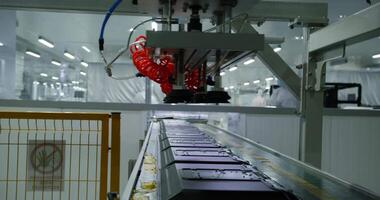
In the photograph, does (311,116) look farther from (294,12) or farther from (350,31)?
(350,31)

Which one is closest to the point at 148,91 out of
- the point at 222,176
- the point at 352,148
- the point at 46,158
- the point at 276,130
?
the point at 46,158

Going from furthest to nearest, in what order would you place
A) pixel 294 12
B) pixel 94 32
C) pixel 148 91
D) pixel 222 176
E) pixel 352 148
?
pixel 94 32 → pixel 148 91 → pixel 352 148 → pixel 294 12 → pixel 222 176

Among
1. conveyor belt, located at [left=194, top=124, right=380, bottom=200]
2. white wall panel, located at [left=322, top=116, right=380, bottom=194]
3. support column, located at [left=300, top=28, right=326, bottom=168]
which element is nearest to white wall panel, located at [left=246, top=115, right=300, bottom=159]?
white wall panel, located at [left=322, top=116, right=380, bottom=194]

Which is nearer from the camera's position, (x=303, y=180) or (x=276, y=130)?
(x=303, y=180)

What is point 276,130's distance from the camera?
4070 millimetres

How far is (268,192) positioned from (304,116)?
1.47m

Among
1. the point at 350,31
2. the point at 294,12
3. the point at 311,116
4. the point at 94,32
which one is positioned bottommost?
the point at 311,116

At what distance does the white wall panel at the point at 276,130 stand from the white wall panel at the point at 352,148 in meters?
0.33

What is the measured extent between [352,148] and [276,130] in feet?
2.90

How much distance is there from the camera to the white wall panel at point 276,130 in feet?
13.3

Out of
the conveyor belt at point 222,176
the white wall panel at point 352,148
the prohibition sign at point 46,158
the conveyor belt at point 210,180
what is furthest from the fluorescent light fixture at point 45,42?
the conveyor belt at point 210,180

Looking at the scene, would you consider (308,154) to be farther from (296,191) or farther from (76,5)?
(76,5)

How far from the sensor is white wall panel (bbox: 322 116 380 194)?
4.03m

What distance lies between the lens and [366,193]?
1364 millimetres
